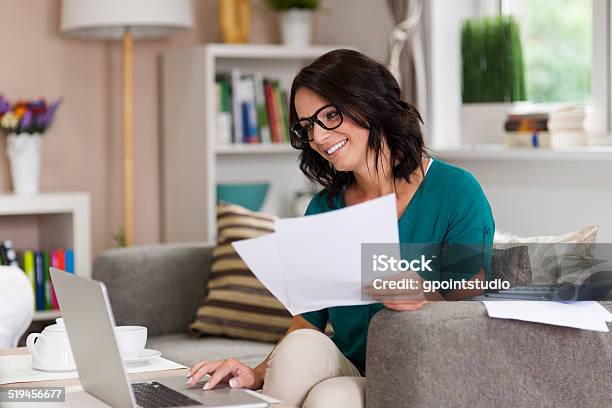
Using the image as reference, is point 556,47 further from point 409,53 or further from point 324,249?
point 324,249

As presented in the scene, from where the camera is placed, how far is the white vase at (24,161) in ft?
12.5

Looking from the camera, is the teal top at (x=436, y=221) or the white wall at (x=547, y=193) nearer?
the teal top at (x=436, y=221)

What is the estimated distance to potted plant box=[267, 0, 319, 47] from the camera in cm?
415

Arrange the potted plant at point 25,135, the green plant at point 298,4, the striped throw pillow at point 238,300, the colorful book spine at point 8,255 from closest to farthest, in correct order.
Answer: the striped throw pillow at point 238,300 < the colorful book spine at point 8,255 < the potted plant at point 25,135 < the green plant at point 298,4

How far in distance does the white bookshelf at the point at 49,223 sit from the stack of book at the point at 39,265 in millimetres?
40

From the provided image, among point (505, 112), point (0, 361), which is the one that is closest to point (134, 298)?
point (0, 361)

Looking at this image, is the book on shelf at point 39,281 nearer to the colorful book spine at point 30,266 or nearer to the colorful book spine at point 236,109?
the colorful book spine at point 30,266

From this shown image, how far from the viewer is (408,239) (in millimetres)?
2010

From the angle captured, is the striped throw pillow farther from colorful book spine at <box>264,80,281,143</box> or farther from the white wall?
colorful book spine at <box>264,80,281,143</box>

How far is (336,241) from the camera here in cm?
148

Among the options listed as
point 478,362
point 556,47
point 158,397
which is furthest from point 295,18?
point 158,397

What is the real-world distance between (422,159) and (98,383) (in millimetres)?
869

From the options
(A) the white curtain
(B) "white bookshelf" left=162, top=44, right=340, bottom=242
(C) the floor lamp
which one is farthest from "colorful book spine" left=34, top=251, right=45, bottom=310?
(A) the white curtain
